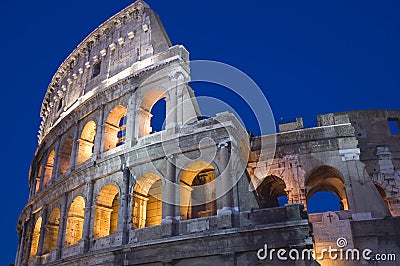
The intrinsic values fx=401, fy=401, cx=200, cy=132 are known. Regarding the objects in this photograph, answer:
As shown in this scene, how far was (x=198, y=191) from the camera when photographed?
682 inches

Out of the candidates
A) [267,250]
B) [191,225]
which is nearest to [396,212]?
[267,250]

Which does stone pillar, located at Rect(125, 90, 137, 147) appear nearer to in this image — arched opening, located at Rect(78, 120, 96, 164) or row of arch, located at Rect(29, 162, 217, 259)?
row of arch, located at Rect(29, 162, 217, 259)

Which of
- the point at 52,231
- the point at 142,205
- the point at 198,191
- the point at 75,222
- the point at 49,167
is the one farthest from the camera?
the point at 49,167

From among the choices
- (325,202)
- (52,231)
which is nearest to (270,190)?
(52,231)

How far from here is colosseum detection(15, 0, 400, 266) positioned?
13.1m

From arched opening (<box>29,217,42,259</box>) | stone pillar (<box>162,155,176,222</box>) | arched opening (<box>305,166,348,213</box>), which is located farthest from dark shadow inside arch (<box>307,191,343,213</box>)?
stone pillar (<box>162,155,176,222</box>)

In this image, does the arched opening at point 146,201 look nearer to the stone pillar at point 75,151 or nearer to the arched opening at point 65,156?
the stone pillar at point 75,151

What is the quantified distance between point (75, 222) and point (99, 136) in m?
3.93

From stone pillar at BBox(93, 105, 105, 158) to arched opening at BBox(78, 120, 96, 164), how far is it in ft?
3.69

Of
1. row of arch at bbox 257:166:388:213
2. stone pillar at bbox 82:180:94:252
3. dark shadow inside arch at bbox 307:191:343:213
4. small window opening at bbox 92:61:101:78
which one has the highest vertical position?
dark shadow inside arch at bbox 307:191:343:213

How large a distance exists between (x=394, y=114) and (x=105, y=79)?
45.3ft

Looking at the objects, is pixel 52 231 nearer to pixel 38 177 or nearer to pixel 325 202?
pixel 38 177

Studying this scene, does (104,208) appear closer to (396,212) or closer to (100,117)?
(100,117)

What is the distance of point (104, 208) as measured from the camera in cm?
1653
